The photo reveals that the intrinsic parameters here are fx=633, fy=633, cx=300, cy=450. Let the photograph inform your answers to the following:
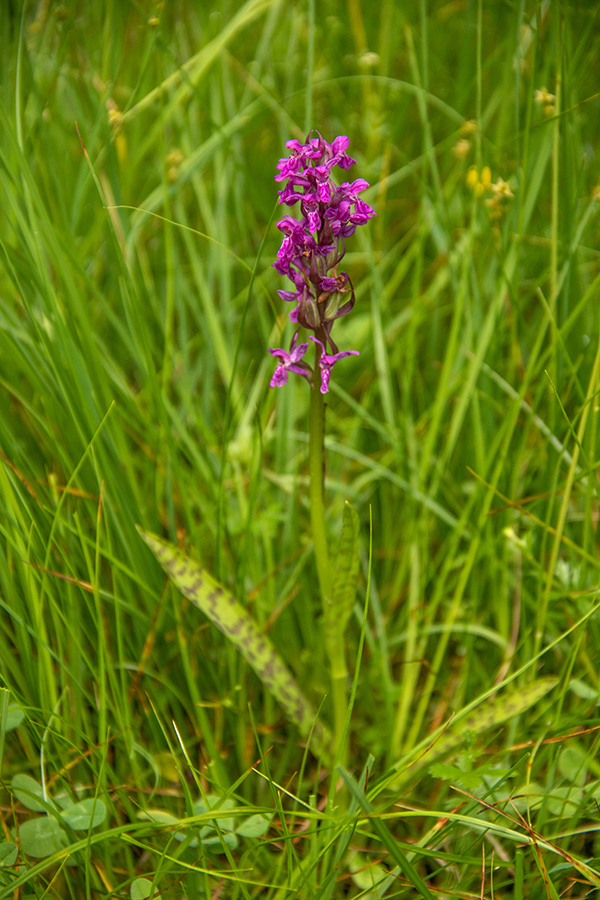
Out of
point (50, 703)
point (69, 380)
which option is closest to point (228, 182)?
point (69, 380)

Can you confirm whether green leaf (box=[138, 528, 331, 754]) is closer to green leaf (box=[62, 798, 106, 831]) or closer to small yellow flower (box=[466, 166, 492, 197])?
green leaf (box=[62, 798, 106, 831])

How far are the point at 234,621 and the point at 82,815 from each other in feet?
1.78

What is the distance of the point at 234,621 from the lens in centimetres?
160

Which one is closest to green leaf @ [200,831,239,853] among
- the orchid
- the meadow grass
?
the meadow grass

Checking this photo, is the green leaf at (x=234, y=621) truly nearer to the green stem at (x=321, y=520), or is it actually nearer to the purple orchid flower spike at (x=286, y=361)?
the green stem at (x=321, y=520)

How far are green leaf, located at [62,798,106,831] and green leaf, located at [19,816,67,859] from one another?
0.04m

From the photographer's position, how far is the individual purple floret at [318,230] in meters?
1.30

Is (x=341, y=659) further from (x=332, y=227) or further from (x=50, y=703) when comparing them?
(x=332, y=227)

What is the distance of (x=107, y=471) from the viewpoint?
1751 millimetres

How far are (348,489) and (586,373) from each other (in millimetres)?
885

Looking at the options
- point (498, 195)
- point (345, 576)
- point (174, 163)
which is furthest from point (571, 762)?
point (174, 163)

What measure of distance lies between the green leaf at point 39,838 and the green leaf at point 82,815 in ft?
0.12

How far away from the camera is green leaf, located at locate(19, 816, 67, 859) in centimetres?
142

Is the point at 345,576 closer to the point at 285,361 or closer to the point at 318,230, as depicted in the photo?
the point at 285,361
